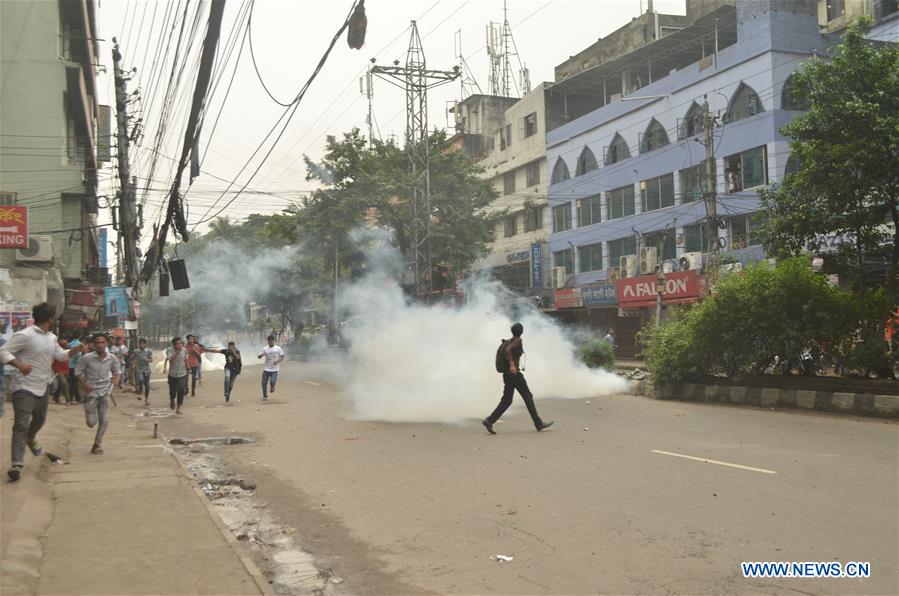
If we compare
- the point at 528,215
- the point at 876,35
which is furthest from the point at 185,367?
the point at 528,215

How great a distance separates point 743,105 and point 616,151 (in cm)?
829

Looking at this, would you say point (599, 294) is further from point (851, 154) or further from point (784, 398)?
point (851, 154)

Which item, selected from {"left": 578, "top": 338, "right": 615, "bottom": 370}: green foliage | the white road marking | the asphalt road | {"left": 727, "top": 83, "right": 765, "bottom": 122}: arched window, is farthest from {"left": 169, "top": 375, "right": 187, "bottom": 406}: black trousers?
{"left": 727, "top": 83, "right": 765, "bottom": 122}: arched window

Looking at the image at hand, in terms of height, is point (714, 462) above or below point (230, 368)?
below

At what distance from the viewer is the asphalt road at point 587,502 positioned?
466 centimetres

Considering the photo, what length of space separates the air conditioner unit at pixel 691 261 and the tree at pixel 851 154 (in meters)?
16.5

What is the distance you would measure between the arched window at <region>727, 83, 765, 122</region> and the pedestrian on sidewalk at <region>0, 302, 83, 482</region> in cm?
2766

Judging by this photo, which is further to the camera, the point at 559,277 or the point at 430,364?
the point at 559,277

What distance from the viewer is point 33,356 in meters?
7.32

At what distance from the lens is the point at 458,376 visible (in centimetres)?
1429

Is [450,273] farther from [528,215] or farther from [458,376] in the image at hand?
[458,376]

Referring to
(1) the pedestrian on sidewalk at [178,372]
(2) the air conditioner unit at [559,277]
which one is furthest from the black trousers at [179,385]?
(2) the air conditioner unit at [559,277]

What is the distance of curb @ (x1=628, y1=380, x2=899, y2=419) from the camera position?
12.5 meters

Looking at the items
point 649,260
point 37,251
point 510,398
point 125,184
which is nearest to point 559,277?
point 649,260
